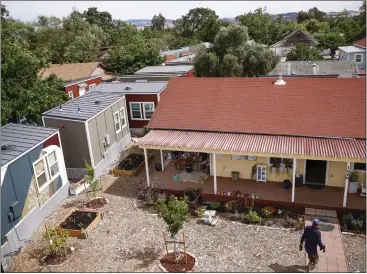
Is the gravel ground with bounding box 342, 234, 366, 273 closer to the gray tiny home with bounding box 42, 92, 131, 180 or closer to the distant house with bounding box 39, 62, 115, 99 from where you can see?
the gray tiny home with bounding box 42, 92, 131, 180

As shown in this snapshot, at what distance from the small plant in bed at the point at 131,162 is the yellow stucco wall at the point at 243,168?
5.13 meters

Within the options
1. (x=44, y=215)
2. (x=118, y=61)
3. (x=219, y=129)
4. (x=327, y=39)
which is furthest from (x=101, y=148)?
(x=327, y=39)

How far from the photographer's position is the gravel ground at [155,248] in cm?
1028

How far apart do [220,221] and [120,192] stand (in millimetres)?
5560

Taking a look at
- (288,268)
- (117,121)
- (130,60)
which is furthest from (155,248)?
(130,60)

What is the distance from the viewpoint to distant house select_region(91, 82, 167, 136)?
882 inches

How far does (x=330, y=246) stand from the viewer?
427 inches

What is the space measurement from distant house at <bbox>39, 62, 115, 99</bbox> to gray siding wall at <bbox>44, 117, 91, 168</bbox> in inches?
533

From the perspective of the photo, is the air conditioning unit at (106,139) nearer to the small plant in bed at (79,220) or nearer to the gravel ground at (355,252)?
the small plant in bed at (79,220)

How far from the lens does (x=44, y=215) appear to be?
1377 centimetres

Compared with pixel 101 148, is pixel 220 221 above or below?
below

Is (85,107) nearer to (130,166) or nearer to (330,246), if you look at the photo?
(130,166)

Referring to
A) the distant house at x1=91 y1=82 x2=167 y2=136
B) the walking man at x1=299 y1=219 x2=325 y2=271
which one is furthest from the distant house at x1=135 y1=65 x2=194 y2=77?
the walking man at x1=299 y1=219 x2=325 y2=271

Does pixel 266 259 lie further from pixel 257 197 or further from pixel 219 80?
pixel 219 80
